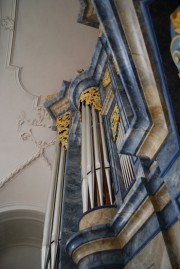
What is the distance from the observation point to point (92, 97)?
508 cm

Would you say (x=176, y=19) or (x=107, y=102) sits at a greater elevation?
(x=107, y=102)

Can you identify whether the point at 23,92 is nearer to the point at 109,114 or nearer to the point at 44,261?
the point at 109,114

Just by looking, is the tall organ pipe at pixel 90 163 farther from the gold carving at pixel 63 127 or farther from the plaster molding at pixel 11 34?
the plaster molding at pixel 11 34

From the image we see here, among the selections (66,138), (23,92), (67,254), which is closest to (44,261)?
(67,254)

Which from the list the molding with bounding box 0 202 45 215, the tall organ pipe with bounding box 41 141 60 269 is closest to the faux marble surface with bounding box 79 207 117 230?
the tall organ pipe with bounding box 41 141 60 269

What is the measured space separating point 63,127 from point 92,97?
1.22 m

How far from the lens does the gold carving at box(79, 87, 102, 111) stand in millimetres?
4954

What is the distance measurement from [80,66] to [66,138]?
6.63 feet

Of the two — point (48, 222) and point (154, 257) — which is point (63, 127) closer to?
point (48, 222)

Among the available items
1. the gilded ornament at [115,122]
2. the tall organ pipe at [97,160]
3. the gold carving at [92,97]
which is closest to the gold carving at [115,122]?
the gilded ornament at [115,122]

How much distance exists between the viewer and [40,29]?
6324 mm

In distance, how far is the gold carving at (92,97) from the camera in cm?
495

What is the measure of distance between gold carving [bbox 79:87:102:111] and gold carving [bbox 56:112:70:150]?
2.80ft

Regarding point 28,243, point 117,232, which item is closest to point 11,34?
point 28,243
